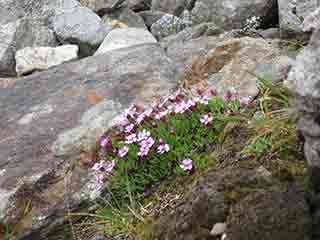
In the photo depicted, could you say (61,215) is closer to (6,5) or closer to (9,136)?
(9,136)

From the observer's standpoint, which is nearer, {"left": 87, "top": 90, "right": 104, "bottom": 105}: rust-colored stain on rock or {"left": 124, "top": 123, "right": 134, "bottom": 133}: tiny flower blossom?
{"left": 124, "top": 123, "right": 134, "bottom": 133}: tiny flower blossom

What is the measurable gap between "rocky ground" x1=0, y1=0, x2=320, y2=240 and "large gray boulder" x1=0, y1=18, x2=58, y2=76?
0.21 feet

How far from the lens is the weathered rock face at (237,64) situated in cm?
461

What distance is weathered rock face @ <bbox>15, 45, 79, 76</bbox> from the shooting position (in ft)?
25.2

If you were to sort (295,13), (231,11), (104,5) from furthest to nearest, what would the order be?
(104,5) < (231,11) < (295,13)

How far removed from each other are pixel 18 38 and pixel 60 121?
13.2 ft

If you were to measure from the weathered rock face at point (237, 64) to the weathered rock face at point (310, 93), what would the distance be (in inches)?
58.1

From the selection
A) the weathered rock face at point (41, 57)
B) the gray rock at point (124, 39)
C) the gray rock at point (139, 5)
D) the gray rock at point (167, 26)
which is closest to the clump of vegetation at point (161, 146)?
the gray rock at point (124, 39)

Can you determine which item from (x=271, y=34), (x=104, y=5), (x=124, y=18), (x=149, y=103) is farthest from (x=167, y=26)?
(x=149, y=103)

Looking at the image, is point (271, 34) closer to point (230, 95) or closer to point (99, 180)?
point (230, 95)

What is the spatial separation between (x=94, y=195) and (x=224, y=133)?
966mm

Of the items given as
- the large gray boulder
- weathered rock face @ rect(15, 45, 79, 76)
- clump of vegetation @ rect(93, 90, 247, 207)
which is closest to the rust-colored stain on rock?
clump of vegetation @ rect(93, 90, 247, 207)

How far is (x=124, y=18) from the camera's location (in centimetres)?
963

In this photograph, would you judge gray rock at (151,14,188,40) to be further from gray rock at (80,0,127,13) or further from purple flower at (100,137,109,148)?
purple flower at (100,137,109,148)
